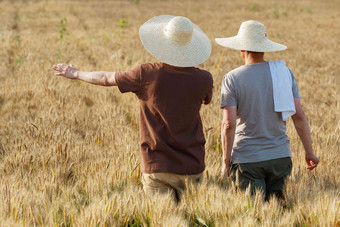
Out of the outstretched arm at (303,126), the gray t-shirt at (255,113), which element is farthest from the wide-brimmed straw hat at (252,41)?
the outstretched arm at (303,126)

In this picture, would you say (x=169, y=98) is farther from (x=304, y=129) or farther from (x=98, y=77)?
(x=304, y=129)

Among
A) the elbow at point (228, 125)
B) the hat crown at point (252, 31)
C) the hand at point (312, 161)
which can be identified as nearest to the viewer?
the elbow at point (228, 125)

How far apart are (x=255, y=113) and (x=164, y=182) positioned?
820 millimetres

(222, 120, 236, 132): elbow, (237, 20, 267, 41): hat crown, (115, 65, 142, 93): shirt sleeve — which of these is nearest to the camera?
(115, 65, 142, 93): shirt sleeve

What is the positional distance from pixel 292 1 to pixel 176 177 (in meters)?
31.3

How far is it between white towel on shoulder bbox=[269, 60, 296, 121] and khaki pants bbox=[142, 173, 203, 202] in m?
0.77

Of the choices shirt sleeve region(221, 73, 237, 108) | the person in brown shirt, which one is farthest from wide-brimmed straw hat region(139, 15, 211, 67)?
shirt sleeve region(221, 73, 237, 108)

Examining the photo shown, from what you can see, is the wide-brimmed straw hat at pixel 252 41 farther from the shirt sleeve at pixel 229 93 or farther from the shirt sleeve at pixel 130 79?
the shirt sleeve at pixel 130 79

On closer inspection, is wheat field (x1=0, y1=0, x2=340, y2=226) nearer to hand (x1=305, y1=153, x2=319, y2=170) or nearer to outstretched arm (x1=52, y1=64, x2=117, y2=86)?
hand (x1=305, y1=153, x2=319, y2=170)

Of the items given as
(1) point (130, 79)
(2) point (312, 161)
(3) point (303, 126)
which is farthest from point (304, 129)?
(1) point (130, 79)

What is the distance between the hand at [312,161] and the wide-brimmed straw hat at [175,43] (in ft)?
3.68

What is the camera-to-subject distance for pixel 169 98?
274cm

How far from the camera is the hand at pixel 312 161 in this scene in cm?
323

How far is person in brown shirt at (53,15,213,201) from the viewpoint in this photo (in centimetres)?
271
